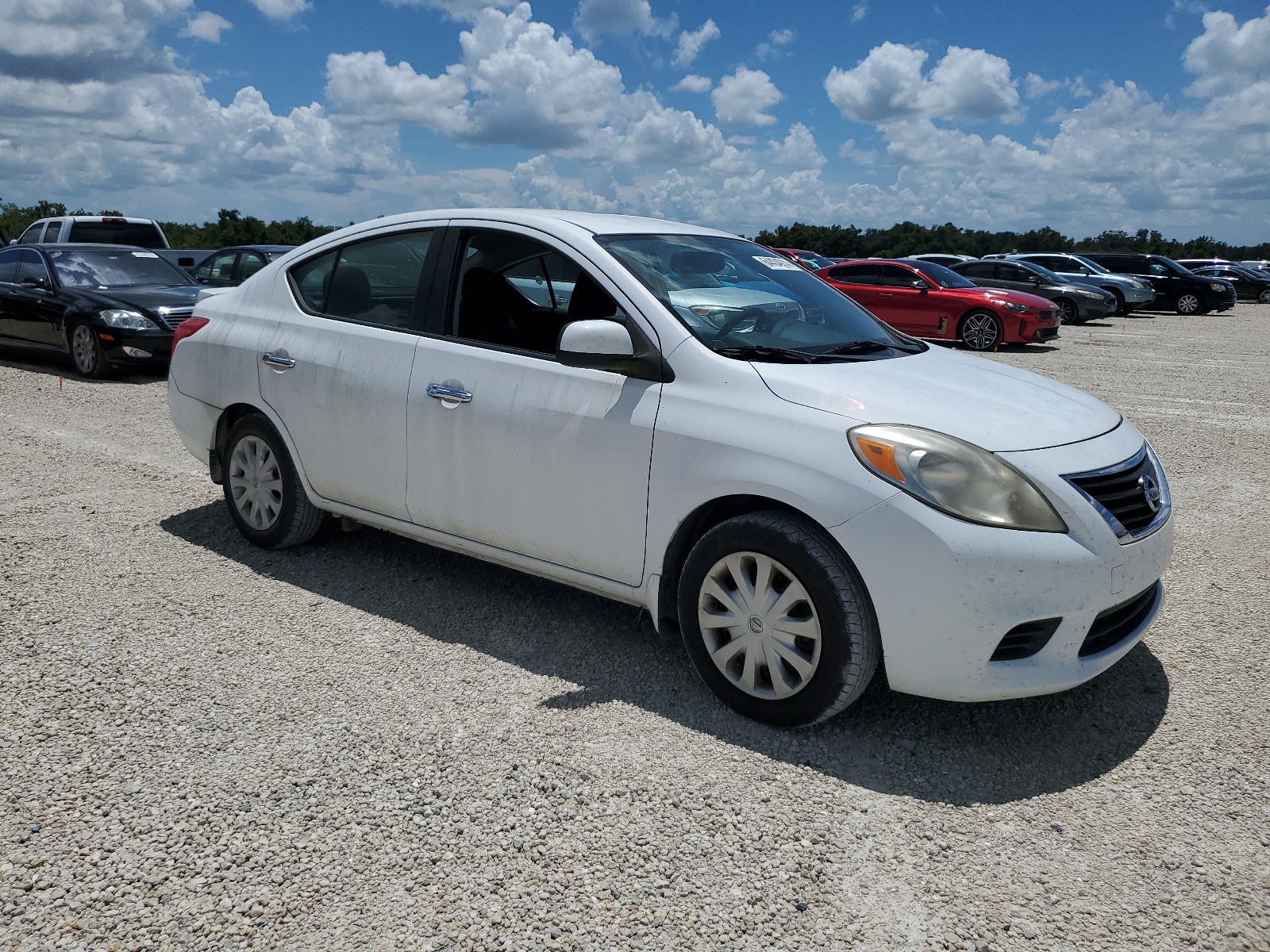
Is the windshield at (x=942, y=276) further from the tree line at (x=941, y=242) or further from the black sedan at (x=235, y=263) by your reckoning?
the tree line at (x=941, y=242)

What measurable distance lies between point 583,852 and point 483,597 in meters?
2.04

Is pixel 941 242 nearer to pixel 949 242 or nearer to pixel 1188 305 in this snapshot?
pixel 949 242

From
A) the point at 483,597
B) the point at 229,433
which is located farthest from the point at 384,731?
the point at 229,433

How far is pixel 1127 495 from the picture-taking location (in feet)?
11.1

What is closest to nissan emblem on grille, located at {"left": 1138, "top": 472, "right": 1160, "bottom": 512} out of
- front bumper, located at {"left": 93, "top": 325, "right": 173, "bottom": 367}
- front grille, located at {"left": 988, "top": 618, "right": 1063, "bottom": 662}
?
front grille, located at {"left": 988, "top": 618, "right": 1063, "bottom": 662}

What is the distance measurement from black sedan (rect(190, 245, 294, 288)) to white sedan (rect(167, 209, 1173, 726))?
10.3 meters

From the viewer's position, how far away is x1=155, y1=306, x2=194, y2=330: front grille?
444 inches

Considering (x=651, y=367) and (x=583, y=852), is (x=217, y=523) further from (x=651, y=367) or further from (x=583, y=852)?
(x=583, y=852)

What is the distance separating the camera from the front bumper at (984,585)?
3.05 m

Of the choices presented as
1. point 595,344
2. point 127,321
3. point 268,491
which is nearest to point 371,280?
point 268,491

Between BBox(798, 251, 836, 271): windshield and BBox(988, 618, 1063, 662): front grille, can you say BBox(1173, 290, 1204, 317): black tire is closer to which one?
BBox(798, 251, 836, 271): windshield

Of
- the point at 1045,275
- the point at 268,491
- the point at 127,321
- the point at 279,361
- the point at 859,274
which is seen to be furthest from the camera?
the point at 1045,275

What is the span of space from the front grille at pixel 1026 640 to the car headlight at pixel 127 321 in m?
10.5

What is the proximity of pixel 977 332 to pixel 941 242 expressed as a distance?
173ft
